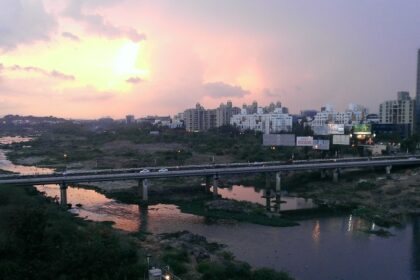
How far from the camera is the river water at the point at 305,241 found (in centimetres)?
2905

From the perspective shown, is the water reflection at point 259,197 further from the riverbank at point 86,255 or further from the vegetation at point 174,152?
the riverbank at point 86,255

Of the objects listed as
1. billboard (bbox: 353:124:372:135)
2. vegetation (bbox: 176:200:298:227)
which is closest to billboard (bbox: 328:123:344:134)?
billboard (bbox: 353:124:372:135)

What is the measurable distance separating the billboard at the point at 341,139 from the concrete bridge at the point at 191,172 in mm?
9056

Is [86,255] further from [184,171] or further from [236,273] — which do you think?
[184,171]

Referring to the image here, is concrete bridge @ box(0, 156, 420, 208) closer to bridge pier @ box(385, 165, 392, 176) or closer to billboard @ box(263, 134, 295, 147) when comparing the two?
bridge pier @ box(385, 165, 392, 176)

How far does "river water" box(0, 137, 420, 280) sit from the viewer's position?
29047 mm

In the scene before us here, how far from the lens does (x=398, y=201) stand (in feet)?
165

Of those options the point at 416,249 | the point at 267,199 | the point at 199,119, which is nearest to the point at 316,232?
the point at 416,249

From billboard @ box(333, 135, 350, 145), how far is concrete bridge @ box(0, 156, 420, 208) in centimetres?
906

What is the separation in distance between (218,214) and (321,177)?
1069 inches

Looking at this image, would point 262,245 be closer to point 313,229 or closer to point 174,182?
point 313,229

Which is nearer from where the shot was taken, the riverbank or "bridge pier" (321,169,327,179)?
the riverbank

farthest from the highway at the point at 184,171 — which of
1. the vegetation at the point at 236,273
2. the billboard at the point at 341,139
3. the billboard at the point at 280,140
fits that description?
the vegetation at the point at 236,273

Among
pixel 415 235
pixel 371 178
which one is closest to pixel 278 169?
pixel 371 178
